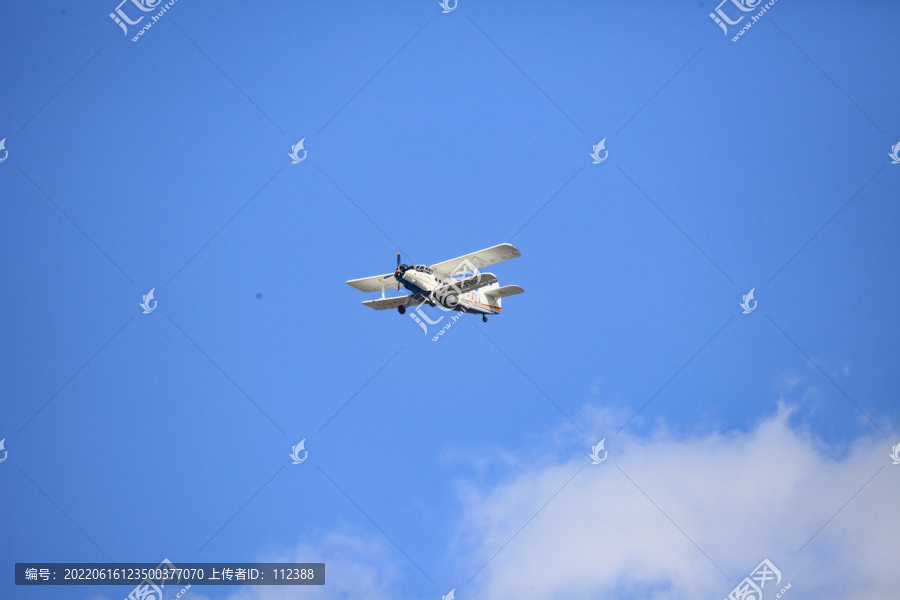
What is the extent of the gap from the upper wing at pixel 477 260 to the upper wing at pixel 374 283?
695cm

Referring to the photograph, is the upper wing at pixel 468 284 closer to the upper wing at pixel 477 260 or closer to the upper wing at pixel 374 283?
the upper wing at pixel 477 260

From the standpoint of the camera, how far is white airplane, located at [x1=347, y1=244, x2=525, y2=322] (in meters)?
59.5

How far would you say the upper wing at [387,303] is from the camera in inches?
2549

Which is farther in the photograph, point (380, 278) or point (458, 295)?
point (380, 278)

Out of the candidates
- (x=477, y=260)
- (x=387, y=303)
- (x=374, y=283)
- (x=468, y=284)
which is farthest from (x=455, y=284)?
(x=374, y=283)

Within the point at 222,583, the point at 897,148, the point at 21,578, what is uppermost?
the point at 21,578

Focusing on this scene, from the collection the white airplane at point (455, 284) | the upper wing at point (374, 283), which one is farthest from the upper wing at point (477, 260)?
the upper wing at point (374, 283)

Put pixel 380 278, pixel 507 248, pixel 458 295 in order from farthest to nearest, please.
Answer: pixel 380 278 → pixel 458 295 → pixel 507 248

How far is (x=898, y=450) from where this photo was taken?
5622 cm

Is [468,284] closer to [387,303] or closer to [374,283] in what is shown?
[387,303]

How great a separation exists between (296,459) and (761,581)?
124 feet

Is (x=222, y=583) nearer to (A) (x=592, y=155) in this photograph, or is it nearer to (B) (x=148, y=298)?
(B) (x=148, y=298)

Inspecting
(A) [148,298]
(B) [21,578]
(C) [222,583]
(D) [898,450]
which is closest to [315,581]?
(C) [222,583]

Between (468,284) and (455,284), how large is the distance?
117 centimetres
